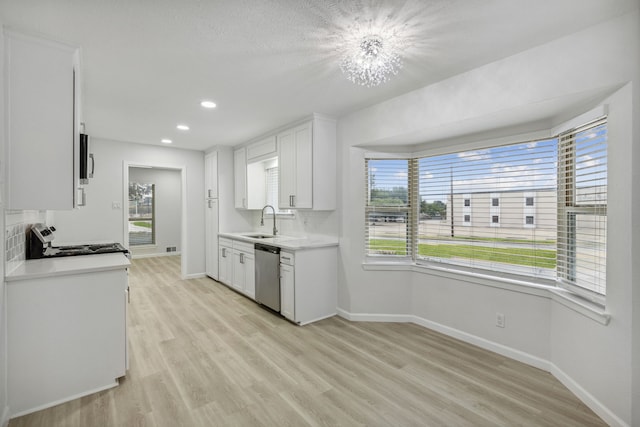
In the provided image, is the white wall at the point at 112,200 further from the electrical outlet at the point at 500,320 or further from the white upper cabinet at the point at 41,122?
the electrical outlet at the point at 500,320

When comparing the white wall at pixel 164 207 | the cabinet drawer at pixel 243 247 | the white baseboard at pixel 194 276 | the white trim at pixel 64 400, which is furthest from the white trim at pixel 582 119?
the white wall at pixel 164 207

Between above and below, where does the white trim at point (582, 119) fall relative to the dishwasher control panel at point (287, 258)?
above

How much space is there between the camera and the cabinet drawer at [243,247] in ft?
14.5

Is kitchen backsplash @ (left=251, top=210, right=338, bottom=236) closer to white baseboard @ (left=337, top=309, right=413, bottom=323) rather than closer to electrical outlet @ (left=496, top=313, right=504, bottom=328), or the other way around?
white baseboard @ (left=337, top=309, right=413, bottom=323)

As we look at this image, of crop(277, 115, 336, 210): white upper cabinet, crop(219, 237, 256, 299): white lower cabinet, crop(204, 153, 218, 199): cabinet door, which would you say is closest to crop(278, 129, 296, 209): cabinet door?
crop(277, 115, 336, 210): white upper cabinet

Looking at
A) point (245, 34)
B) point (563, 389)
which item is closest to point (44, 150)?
point (245, 34)

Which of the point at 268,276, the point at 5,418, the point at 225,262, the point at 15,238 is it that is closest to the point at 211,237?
the point at 225,262

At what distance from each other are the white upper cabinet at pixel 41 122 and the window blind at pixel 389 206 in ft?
9.09

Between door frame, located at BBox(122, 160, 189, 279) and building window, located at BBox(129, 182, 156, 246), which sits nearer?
door frame, located at BBox(122, 160, 189, 279)

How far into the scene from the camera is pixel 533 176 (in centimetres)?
272

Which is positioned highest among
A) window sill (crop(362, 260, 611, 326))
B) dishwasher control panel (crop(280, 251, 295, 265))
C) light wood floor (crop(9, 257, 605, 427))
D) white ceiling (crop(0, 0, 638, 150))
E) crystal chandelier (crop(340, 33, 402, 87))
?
white ceiling (crop(0, 0, 638, 150))

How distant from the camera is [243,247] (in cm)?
463

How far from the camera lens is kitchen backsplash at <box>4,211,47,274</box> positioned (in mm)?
2086

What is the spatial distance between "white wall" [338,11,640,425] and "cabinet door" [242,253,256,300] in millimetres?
1300
